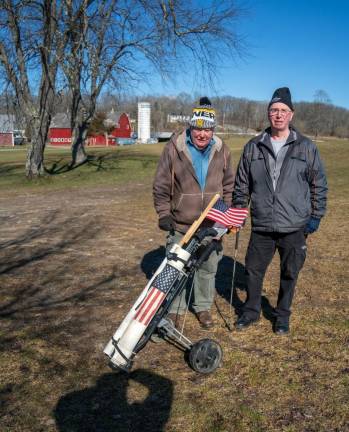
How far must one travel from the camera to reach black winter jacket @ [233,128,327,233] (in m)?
4.09

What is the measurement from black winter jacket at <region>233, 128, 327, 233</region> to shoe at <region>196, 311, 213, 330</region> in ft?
3.43

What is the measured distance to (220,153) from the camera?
4293 mm

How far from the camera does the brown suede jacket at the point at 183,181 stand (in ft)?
13.8

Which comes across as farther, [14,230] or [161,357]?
[14,230]

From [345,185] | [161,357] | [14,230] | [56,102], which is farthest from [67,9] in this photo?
[161,357]

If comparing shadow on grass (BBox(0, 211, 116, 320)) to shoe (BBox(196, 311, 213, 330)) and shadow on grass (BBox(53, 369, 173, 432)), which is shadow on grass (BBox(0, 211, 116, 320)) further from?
shadow on grass (BBox(53, 369, 173, 432))

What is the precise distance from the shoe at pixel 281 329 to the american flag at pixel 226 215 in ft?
3.73

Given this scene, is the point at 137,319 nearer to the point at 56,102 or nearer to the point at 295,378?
the point at 295,378

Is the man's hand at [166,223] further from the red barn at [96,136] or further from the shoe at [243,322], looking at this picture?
the red barn at [96,136]

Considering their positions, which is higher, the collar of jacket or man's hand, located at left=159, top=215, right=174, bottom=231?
the collar of jacket

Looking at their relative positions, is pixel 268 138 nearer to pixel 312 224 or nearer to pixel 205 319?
pixel 312 224

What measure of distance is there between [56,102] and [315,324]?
15432 mm

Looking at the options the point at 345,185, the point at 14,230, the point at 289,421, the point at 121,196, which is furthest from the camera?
the point at 345,185

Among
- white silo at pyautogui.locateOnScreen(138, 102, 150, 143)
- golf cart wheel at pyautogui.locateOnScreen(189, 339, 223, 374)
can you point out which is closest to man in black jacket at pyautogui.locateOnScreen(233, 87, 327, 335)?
golf cart wheel at pyautogui.locateOnScreen(189, 339, 223, 374)
